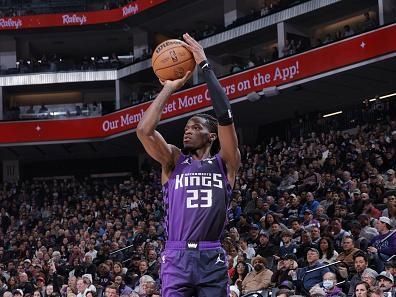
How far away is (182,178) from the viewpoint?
5.27m

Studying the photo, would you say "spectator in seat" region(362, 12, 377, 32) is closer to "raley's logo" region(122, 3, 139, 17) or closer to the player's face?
"raley's logo" region(122, 3, 139, 17)

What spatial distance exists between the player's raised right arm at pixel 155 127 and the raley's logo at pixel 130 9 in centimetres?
2817

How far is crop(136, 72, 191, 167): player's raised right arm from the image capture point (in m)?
5.17

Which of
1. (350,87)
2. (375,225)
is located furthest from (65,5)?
(375,225)

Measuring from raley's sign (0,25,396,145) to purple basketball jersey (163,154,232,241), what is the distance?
1614 centimetres

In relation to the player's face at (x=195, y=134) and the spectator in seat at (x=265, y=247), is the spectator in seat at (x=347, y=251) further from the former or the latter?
the player's face at (x=195, y=134)

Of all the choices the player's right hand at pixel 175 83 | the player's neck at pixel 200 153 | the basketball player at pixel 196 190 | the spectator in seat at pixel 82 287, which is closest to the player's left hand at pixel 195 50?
the basketball player at pixel 196 190

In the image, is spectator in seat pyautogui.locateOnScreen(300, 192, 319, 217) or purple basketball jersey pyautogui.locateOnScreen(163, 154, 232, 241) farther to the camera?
spectator in seat pyautogui.locateOnScreen(300, 192, 319, 217)

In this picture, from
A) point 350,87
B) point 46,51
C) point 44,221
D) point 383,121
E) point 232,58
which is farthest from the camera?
point 46,51

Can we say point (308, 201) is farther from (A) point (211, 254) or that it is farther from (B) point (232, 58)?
(B) point (232, 58)

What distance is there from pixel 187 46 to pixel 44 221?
73.8 ft

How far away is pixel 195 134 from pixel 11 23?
1190 inches

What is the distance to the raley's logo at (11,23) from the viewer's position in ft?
111

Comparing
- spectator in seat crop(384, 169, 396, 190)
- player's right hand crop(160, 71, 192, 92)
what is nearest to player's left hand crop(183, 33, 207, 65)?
player's right hand crop(160, 71, 192, 92)
